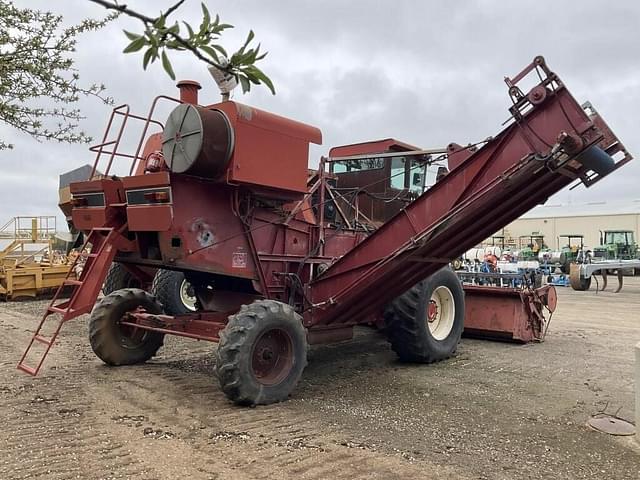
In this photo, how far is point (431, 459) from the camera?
13.6 feet

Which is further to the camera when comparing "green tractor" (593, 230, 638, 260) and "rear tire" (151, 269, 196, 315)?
"green tractor" (593, 230, 638, 260)

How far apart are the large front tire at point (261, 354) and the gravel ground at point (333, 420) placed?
0.18 meters

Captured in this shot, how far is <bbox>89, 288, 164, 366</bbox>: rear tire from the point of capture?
22.2 feet

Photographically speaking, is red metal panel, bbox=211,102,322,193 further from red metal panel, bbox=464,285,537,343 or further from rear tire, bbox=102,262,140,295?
rear tire, bbox=102,262,140,295

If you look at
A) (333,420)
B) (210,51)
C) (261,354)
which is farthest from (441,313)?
(210,51)

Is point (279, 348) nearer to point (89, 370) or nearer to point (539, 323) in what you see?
point (89, 370)

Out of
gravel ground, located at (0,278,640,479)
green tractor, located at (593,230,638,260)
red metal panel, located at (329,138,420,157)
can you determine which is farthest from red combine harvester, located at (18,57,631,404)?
green tractor, located at (593,230,638,260)

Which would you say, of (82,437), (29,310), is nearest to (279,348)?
(82,437)

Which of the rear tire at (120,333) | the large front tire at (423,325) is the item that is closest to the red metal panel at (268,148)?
the large front tire at (423,325)

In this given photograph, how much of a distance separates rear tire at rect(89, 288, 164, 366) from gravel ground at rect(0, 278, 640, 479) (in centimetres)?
23

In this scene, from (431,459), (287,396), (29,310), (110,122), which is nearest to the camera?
(431,459)

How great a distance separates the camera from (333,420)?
199 inches

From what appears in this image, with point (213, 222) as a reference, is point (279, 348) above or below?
below

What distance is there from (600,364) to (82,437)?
252 inches
